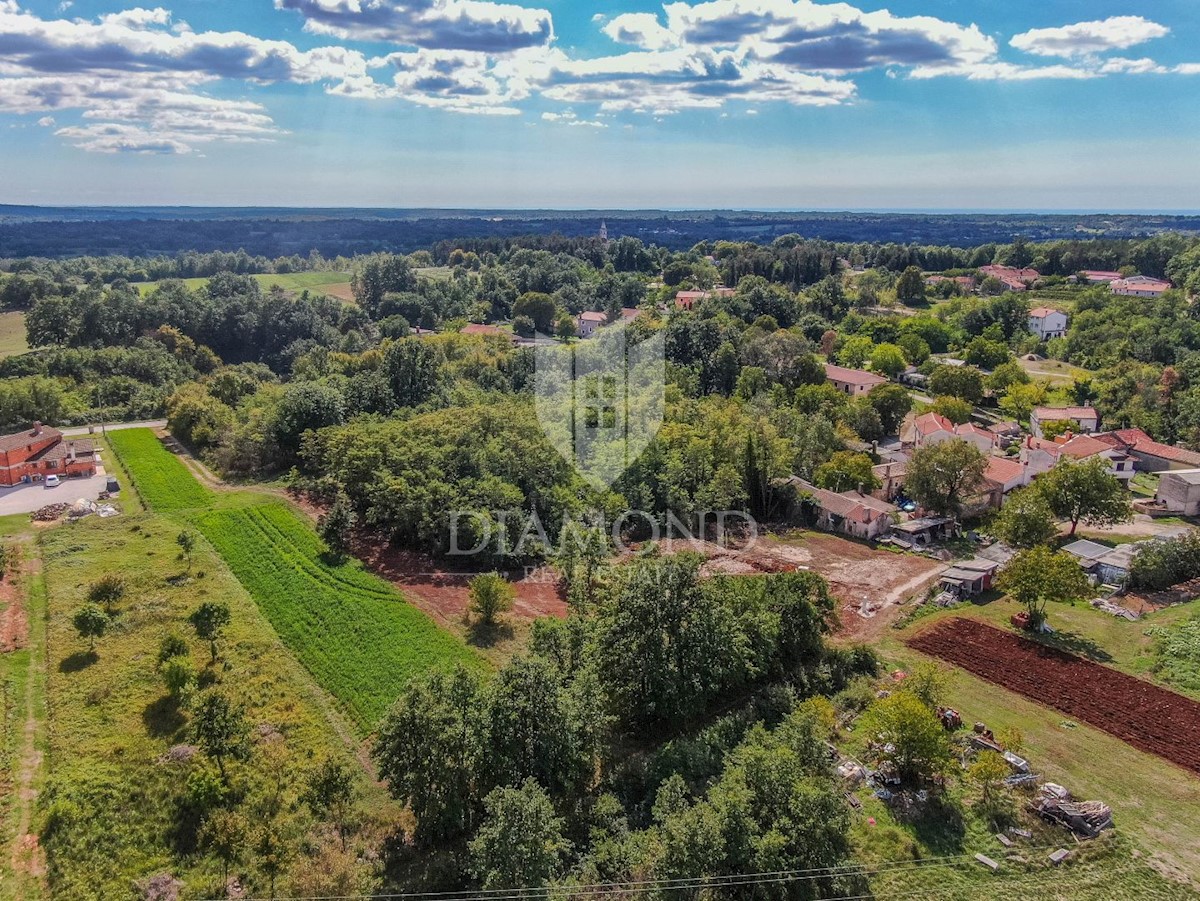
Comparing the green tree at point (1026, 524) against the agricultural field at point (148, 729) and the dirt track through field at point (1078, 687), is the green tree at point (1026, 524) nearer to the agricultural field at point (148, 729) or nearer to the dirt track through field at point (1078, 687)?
the dirt track through field at point (1078, 687)

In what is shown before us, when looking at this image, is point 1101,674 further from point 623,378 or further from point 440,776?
point 623,378

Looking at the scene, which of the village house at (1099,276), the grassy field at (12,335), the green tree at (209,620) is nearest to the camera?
the green tree at (209,620)

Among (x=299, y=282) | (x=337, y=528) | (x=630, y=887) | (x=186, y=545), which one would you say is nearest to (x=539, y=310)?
(x=299, y=282)

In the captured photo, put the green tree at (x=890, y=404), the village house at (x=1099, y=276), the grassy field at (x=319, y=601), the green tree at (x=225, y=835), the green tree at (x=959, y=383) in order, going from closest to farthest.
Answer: the green tree at (x=225, y=835), the grassy field at (x=319, y=601), the green tree at (x=890, y=404), the green tree at (x=959, y=383), the village house at (x=1099, y=276)

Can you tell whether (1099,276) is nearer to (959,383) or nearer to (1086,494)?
(959,383)

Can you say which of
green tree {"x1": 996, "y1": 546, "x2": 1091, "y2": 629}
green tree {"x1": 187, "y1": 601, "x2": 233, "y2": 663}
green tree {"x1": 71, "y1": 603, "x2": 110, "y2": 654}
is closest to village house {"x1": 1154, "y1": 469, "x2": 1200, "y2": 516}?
green tree {"x1": 996, "y1": 546, "x2": 1091, "y2": 629}

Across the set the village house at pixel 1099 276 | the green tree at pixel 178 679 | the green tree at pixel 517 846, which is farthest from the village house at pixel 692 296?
the green tree at pixel 517 846

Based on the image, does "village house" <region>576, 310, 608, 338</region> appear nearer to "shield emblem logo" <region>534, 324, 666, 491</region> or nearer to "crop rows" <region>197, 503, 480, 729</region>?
"shield emblem logo" <region>534, 324, 666, 491</region>
